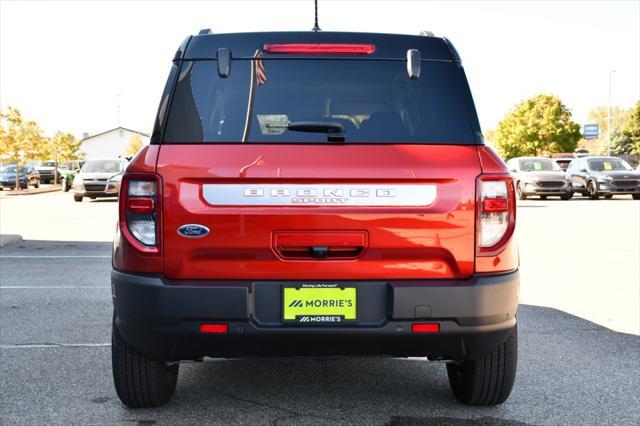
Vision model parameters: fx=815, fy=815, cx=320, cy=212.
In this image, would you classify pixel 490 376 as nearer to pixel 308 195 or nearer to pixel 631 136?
pixel 308 195

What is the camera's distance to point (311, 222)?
370 centimetres

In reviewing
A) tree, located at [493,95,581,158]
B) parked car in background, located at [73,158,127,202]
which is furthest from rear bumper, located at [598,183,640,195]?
tree, located at [493,95,581,158]

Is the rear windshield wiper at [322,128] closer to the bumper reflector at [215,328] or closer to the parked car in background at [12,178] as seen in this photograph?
the bumper reflector at [215,328]

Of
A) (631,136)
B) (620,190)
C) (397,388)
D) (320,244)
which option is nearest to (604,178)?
(620,190)

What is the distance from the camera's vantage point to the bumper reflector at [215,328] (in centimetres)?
372

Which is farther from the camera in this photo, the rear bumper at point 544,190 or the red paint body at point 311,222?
the rear bumper at point 544,190

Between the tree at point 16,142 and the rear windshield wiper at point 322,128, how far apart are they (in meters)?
45.8

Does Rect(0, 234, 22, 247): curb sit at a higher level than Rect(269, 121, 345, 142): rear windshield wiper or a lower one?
lower

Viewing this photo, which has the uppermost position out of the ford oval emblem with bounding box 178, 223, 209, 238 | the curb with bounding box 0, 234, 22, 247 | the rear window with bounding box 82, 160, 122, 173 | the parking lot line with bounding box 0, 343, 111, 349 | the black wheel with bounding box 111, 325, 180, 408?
the rear window with bounding box 82, 160, 122, 173

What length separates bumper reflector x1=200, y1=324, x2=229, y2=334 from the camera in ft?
12.2

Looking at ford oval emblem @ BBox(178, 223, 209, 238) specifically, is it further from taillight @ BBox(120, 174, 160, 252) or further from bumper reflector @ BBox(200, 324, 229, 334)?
bumper reflector @ BBox(200, 324, 229, 334)

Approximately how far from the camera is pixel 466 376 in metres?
4.44

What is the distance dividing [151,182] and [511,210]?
5.58 ft

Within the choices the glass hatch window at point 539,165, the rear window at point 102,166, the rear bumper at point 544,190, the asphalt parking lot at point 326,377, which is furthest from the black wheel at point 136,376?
the glass hatch window at point 539,165
